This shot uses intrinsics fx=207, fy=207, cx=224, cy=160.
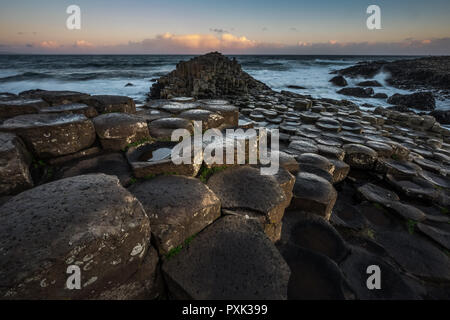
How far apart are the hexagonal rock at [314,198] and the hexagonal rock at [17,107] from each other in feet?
10.3

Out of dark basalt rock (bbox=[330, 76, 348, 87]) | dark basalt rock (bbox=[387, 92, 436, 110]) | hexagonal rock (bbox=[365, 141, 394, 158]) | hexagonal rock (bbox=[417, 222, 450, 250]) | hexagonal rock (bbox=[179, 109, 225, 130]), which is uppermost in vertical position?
dark basalt rock (bbox=[330, 76, 348, 87])

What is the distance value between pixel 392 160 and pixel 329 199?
8.49 feet

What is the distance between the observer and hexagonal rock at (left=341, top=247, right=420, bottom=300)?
1.80 metres

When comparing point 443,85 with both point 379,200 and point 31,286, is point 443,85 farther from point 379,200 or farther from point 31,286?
point 31,286

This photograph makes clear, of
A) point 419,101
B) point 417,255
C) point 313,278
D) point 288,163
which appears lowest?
point 417,255

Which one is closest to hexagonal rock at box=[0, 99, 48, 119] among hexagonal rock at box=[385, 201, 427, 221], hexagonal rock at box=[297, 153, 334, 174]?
hexagonal rock at box=[297, 153, 334, 174]

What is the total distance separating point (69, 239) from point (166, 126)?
72.0 inches

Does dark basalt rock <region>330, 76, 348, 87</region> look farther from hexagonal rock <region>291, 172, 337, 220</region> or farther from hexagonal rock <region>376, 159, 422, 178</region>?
hexagonal rock <region>291, 172, 337, 220</region>

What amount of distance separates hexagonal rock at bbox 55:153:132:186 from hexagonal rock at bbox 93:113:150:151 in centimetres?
15

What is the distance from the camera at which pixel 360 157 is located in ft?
12.9

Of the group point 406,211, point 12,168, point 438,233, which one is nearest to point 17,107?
point 12,168

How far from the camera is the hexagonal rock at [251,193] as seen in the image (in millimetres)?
1895

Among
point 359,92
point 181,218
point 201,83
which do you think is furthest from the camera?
point 359,92

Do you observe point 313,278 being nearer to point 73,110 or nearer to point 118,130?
point 118,130
